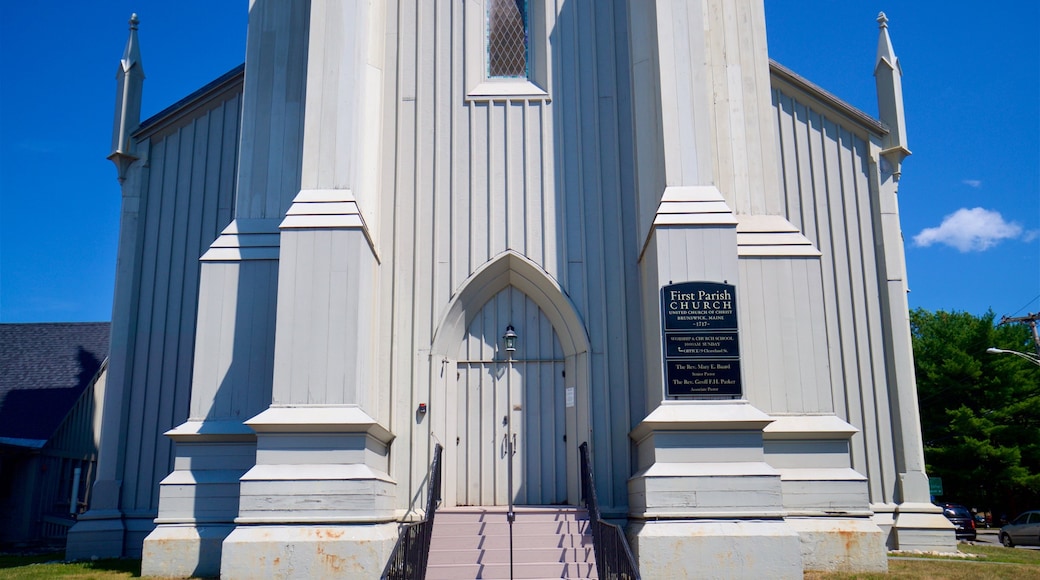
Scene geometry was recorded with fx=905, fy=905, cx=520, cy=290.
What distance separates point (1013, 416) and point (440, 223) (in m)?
35.2

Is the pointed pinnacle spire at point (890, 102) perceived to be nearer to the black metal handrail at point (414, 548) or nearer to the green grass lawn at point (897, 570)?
the green grass lawn at point (897, 570)

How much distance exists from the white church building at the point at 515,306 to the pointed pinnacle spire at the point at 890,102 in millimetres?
68

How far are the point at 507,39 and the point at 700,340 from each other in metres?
5.74

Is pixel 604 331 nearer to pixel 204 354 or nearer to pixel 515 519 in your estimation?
pixel 515 519

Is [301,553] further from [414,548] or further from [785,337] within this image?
[785,337]

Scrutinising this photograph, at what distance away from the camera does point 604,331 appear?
486 inches

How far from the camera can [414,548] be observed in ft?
29.0

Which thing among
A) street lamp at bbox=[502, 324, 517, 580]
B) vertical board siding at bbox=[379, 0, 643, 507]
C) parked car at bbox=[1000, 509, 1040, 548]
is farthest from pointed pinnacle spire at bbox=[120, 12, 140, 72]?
parked car at bbox=[1000, 509, 1040, 548]

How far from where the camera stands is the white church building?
1036 centimetres

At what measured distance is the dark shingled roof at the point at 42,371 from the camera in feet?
72.6

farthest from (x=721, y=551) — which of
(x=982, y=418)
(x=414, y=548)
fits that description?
(x=982, y=418)

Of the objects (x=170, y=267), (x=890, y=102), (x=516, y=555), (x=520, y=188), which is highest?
(x=890, y=102)

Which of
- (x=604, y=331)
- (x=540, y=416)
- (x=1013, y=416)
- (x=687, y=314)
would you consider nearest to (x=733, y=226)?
(x=687, y=314)

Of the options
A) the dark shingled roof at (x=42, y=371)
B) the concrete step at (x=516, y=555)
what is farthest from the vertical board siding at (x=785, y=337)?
the dark shingled roof at (x=42, y=371)
